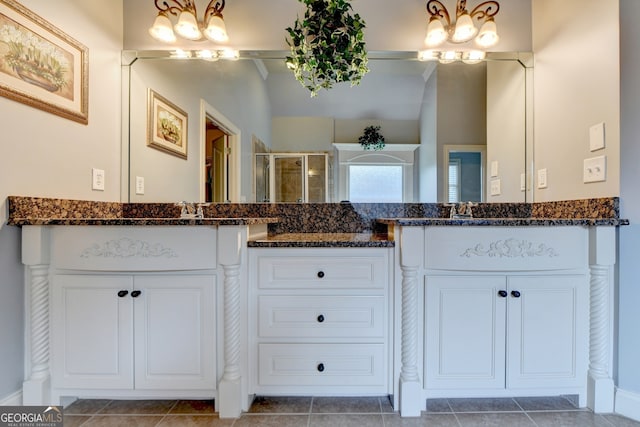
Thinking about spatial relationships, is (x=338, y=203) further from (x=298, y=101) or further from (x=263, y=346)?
(x=263, y=346)

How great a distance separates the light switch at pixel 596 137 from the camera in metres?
A: 1.33

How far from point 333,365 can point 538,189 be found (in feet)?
5.06

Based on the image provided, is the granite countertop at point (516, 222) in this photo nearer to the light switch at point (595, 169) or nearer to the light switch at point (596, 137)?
the light switch at point (595, 169)

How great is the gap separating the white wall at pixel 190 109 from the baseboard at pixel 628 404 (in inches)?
80.2

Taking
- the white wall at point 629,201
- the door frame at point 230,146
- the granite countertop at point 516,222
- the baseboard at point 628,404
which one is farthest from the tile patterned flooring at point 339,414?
the door frame at point 230,146

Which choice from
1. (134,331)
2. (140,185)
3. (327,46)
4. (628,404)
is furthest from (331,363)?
(327,46)

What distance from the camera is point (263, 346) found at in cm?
129

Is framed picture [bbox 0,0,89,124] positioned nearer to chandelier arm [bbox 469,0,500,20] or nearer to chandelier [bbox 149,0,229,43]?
chandelier [bbox 149,0,229,43]

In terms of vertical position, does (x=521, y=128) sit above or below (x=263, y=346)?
above

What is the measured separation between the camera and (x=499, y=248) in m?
1.26

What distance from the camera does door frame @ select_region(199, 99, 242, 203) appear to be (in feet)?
6.01

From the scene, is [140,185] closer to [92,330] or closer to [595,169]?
[92,330]

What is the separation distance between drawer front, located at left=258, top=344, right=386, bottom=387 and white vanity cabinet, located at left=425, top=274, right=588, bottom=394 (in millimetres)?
234

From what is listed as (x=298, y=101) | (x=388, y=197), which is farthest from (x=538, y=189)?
(x=298, y=101)
